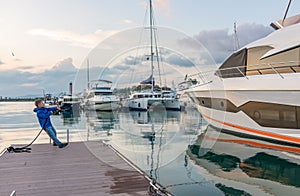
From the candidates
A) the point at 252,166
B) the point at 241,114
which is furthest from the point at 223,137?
the point at 252,166

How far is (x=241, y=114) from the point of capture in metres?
15.4

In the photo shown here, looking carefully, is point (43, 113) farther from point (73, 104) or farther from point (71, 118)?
point (71, 118)

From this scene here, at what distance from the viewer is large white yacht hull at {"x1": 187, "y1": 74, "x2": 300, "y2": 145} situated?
12.3 metres

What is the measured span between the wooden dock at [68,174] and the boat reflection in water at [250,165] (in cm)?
278

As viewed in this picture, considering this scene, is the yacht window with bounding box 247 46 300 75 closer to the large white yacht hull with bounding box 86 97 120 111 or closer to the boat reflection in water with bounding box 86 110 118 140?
the boat reflection in water with bounding box 86 110 118 140

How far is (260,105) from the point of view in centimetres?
1389

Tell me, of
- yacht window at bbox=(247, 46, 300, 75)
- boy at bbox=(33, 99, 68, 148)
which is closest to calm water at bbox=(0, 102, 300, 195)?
boy at bbox=(33, 99, 68, 148)

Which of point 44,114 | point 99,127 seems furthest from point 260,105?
point 99,127

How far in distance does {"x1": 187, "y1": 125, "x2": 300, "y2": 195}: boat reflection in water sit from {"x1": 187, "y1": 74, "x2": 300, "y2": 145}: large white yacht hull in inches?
25.1

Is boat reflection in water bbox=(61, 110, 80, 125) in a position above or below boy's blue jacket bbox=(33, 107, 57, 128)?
below

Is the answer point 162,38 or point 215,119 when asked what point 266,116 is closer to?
point 215,119

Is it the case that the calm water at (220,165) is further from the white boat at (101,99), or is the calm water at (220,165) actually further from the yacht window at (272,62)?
the white boat at (101,99)

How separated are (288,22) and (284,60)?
218 inches

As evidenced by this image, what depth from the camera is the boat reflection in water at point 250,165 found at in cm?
813
